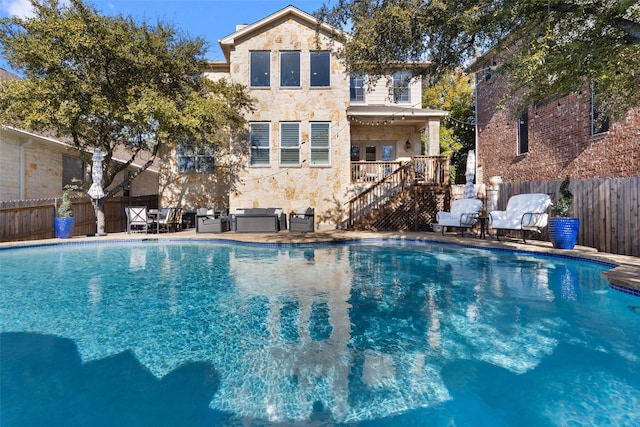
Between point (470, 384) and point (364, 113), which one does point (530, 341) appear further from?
point (364, 113)

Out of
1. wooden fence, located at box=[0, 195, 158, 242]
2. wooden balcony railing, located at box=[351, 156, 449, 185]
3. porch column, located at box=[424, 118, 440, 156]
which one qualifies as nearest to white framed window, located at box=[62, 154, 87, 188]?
wooden fence, located at box=[0, 195, 158, 242]

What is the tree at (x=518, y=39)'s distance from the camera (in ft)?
18.0

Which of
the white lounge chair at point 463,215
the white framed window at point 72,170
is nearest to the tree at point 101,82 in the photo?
the white framed window at point 72,170

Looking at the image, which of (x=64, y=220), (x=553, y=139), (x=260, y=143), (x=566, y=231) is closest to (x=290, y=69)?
(x=260, y=143)

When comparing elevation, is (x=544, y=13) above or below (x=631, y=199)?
above

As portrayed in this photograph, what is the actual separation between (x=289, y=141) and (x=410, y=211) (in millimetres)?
5816

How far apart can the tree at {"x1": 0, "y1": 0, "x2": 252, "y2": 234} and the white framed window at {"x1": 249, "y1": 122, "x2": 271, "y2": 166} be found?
173 centimetres

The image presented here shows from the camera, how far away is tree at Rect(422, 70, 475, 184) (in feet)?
69.2

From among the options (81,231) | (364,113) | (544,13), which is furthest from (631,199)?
(81,231)

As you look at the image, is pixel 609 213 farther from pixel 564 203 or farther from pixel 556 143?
pixel 556 143

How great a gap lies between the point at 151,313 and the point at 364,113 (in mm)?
11487

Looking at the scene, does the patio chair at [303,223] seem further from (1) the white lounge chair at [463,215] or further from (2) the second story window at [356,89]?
(2) the second story window at [356,89]

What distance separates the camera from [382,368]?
2.89m

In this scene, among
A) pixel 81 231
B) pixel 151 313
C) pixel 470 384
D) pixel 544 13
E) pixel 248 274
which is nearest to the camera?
pixel 470 384
